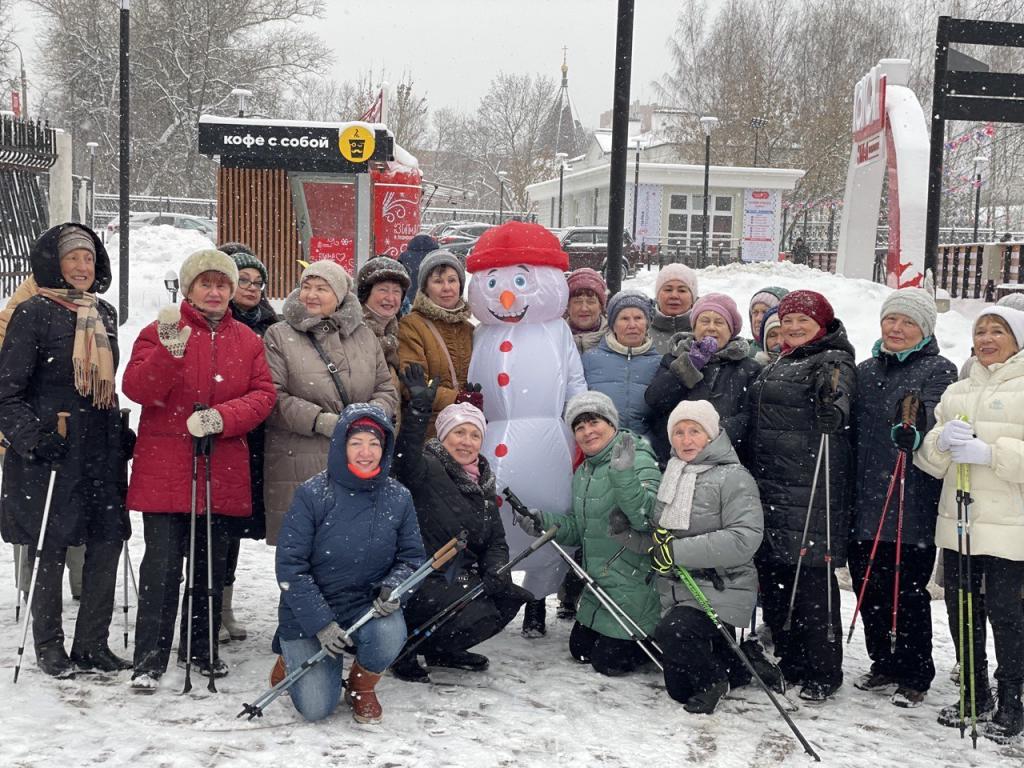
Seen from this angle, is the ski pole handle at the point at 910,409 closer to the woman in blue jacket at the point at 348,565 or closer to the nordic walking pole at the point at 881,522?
the nordic walking pole at the point at 881,522

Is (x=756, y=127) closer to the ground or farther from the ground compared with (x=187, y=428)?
farther from the ground

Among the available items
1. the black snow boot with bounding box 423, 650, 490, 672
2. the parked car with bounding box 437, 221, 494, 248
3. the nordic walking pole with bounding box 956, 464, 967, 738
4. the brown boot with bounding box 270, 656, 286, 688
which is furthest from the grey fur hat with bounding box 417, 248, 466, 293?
the parked car with bounding box 437, 221, 494, 248

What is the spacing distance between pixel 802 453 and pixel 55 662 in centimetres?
316

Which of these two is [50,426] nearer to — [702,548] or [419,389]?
[419,389]

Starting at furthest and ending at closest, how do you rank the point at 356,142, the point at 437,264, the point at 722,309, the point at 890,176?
the point at 890,176, the point at 356,142, the point at 437,264, the point at 722,309

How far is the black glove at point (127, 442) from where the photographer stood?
4.38 meters

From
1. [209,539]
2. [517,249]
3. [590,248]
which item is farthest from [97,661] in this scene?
[590,248]

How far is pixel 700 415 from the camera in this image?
4391 millimetres

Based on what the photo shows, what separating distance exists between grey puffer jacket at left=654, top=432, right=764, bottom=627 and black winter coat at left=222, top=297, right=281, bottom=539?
1.77m

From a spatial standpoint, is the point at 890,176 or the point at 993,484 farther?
the point at 890,176

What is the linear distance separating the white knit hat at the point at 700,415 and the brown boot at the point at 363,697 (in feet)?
5.34

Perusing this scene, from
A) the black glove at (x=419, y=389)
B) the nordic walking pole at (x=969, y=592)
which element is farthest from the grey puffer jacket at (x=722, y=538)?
the black glove at (x=419, y=389)

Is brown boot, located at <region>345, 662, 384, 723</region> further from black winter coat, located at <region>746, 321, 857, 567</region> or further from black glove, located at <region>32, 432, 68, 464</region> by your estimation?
black winter coat, located at <region>746, 321, 857, 567</region>

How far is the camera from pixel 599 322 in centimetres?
550
